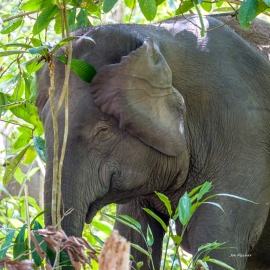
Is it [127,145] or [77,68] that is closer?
[77,68]

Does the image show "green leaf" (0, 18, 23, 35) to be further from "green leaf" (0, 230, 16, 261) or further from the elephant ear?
"green leaf" (0, 230, 16, 261)

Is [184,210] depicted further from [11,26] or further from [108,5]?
[11,26]

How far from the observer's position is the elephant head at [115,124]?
6.40 feet

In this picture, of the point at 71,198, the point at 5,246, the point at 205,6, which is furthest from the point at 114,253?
the point at 205,6

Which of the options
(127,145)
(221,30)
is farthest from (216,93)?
(127,145)

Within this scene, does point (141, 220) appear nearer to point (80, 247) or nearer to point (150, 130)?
point (150, 130)

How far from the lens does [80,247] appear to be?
1.07 meters

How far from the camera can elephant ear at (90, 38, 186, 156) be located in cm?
197

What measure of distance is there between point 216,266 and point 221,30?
1.19 meters

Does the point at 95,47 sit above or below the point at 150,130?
above

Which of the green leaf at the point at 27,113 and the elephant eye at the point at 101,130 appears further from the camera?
the green leaf at the point at 27,113

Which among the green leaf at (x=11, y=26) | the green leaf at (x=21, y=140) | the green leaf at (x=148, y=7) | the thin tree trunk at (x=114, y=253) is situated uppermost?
the green leaf at (x=148, y=7)

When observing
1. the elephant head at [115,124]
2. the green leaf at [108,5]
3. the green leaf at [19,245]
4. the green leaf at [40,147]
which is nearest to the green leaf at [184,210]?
the green leaf at [19,245]

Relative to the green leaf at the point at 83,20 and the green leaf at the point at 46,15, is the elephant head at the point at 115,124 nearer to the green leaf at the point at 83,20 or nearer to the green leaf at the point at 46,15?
the green leaf at the point at 46,15
